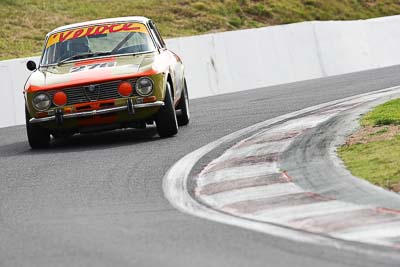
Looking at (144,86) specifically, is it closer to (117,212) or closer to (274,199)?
(117,212)

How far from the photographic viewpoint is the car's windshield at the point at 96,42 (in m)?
14.2

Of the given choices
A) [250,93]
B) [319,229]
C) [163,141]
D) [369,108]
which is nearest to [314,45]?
[250,93]

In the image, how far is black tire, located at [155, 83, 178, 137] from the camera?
44.1 ft

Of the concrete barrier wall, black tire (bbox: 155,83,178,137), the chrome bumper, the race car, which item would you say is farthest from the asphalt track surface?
the concrete barrier wall

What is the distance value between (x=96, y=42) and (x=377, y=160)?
539 centimetres

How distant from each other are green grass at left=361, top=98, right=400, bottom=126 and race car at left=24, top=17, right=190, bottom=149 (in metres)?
2.25

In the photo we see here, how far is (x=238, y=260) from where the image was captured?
20.4 feet

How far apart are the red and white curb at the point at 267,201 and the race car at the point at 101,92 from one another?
115 cm

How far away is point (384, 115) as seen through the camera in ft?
43.3

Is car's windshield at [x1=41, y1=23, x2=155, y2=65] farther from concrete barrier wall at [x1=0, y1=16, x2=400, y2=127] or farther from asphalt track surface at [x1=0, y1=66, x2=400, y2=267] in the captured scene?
concrete barrier wall at [x1=0, y1=16, x2=400, y2=127]

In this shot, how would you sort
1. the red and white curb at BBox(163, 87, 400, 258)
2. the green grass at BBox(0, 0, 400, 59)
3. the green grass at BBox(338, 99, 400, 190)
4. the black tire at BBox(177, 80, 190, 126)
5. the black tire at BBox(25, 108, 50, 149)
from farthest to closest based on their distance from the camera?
the green grass at BBox(0, 0, 400, 59), the black tire at BBox(177, 80, 190, 126), the black tire at BBox(25, 108, 50, 149), the green grass at BBox(338, 99, 400, 190), the red and white curb at BBox(163, 87, 400, 258)

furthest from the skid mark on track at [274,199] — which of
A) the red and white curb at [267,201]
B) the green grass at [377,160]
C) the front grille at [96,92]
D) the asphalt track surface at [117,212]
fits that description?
the front grille at [96,92]

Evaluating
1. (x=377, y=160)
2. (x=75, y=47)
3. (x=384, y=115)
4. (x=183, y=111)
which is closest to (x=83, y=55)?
(x=75, y=47)

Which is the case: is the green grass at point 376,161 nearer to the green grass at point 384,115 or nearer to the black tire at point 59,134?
the green grass at point 384,115
